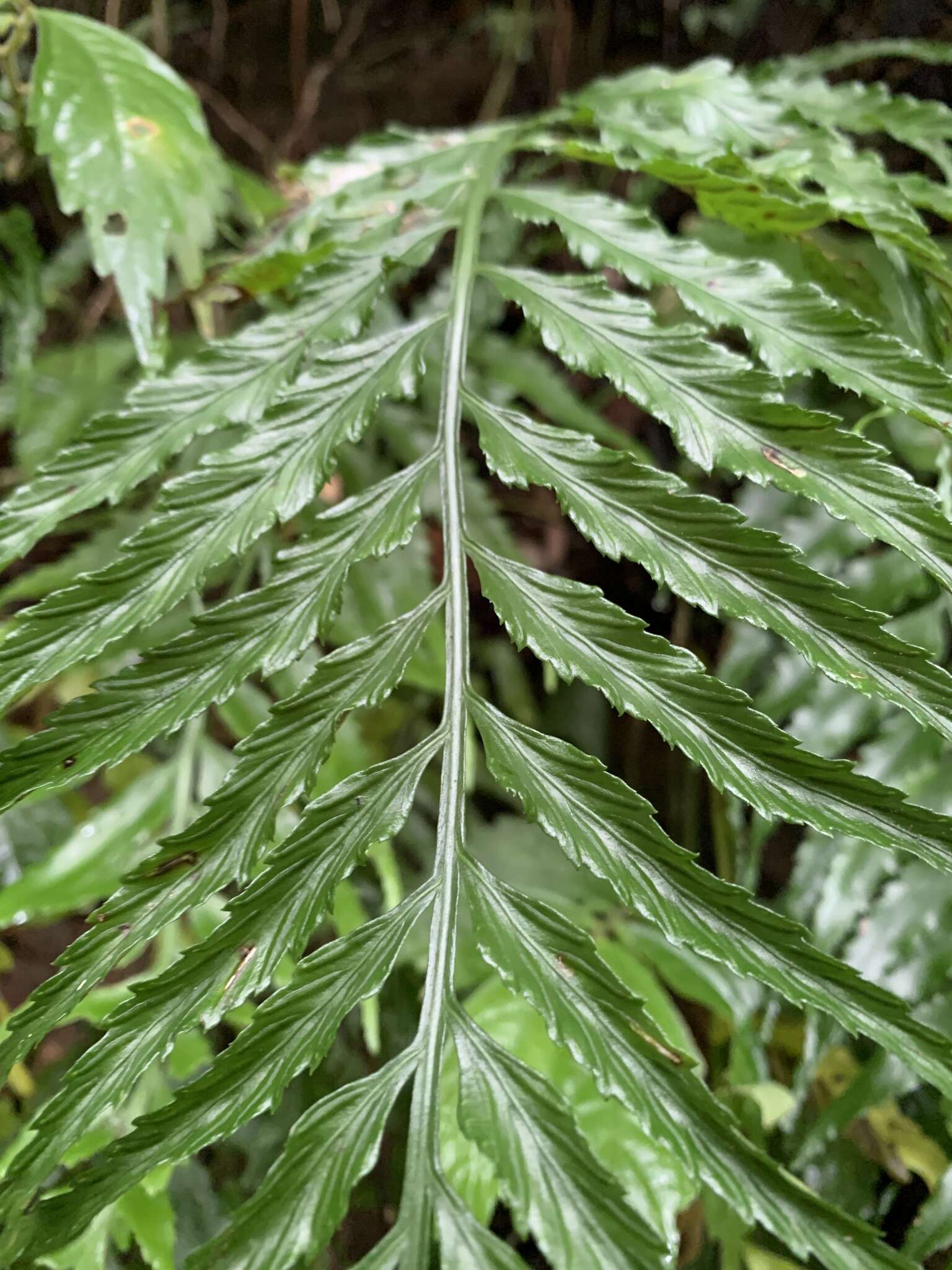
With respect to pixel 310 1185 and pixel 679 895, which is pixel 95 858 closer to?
pixel 310 1185

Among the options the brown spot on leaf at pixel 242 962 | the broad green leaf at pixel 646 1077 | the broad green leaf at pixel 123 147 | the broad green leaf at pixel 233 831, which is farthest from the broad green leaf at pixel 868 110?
the brown spot on leaf at pixel 242 962

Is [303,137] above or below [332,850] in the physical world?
above

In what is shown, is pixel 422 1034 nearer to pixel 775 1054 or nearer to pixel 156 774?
pixel 156 774

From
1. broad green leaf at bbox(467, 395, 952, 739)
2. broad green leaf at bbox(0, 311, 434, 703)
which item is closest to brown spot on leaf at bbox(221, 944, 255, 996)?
broad green leaf at bbox(0, 311, 434, 703)

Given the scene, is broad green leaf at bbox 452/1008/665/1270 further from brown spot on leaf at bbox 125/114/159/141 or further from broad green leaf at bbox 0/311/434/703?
brown spot on leaf at bbox 125/114/159/141

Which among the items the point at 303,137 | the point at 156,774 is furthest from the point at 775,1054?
the point at 303,137

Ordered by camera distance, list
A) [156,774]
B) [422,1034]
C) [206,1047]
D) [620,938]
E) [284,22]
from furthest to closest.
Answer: [284,22], [620,938], [156,774], [206,1047], [422,1034]
